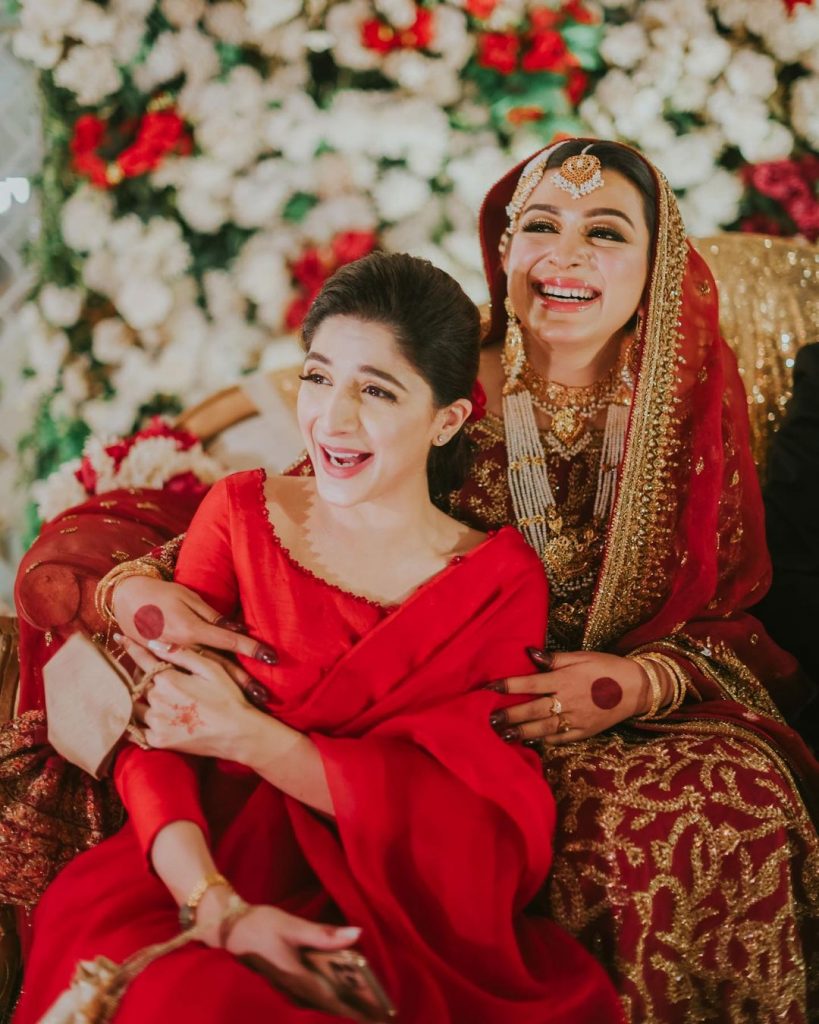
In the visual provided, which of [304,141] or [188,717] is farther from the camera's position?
[304,141]

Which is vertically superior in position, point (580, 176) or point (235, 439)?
point (580, 176)

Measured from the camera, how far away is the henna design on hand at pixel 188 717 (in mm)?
1360

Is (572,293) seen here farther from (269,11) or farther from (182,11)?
(182,11)

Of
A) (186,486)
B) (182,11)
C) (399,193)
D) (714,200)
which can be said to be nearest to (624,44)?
(714,200)

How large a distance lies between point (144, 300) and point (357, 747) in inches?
78.3

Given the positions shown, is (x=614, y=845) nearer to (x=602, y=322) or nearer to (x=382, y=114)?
(x=602, y=322)

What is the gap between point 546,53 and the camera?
9.49 ft

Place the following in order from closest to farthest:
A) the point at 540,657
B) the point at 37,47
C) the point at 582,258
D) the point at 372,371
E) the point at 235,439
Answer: the point at 372,371 → the point at 540,657 → the point at 582,258 → the point at 235,439 → the point at 37,47

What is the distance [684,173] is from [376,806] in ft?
7.76

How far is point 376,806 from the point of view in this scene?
4.26 ft

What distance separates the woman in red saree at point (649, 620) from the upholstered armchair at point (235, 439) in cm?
33

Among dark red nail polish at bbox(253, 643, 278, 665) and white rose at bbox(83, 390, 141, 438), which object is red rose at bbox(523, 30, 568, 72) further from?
dark red nail polish at bbox(253, 643, 278, 665)

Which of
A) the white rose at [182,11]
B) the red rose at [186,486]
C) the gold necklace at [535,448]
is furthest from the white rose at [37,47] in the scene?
the gold necklace at [535,448]

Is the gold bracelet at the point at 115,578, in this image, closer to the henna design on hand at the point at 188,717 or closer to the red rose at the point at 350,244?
the henna design on hand at the point at 188,717
